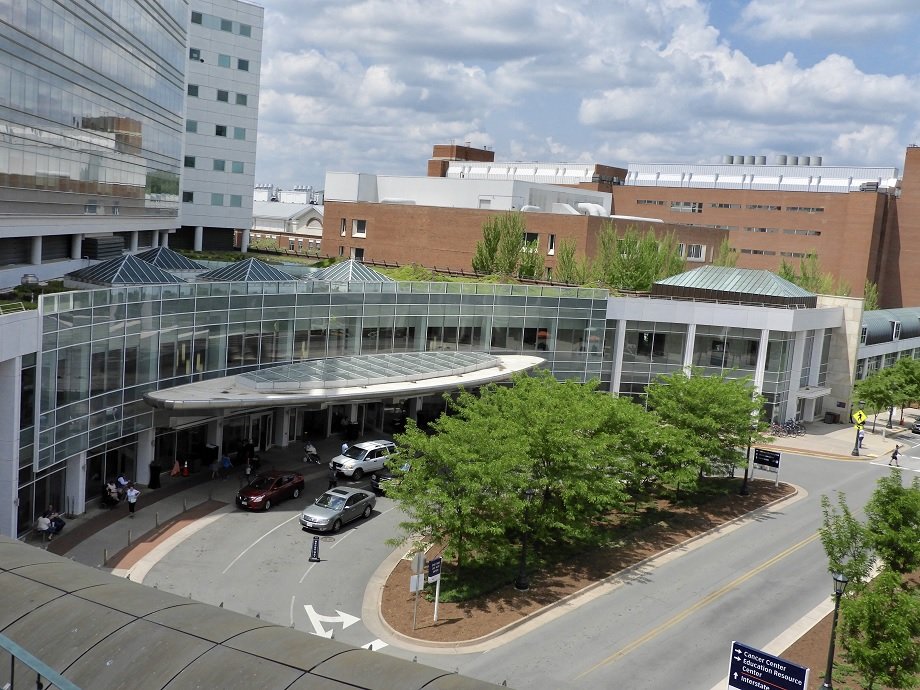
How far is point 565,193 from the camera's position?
3706 inches

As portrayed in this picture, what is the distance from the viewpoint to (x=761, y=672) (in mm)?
18781

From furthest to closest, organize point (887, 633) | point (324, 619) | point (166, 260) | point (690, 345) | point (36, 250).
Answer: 1. point (690, 345)
2. point (166, 260)
3. point (36, 250)
4. point (324, 619)
5. point (887, 633)

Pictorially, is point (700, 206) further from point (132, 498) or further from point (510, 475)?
point (132, 498)

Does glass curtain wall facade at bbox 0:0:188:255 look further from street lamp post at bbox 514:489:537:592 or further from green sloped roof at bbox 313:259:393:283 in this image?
street lamp post at bbox 514:489:537:592

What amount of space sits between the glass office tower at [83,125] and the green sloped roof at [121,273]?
259cm

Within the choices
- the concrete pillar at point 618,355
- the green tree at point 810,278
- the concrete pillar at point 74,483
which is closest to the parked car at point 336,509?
the concrete pillar at point 74,483

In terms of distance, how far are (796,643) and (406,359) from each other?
23.6 m

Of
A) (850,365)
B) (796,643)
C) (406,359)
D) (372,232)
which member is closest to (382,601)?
(796,643)

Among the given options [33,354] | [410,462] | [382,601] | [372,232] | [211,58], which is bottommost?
[382,601]

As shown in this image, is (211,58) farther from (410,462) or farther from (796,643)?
(796,643)

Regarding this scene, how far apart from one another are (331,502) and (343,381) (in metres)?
6.77

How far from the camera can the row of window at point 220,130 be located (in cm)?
7594

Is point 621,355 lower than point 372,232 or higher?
lower

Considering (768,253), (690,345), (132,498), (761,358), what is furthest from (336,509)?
(768,253)
